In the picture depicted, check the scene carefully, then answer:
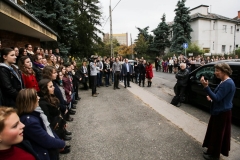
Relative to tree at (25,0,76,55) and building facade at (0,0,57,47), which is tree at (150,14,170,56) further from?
building facade at (0,0,57,47)

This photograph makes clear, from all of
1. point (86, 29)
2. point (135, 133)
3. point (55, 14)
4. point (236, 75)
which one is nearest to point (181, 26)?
point (86, 29)

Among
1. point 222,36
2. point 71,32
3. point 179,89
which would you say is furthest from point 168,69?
point 222,36

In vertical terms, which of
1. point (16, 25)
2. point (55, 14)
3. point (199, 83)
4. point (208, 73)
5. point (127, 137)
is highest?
point (55, 14)

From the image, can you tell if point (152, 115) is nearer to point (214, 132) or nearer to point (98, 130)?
point (98, 130)

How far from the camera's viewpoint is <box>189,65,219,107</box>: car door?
6.26 meters

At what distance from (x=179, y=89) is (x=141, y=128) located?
3.24m

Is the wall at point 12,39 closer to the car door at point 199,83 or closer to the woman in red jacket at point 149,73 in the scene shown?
the woman in red jacket at point 149,73

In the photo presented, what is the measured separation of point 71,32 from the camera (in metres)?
14.0

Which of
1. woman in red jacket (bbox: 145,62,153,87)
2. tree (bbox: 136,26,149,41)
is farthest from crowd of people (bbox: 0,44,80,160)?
tree (bbox: 136,26,149,41)

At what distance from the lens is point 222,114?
11.1 ft

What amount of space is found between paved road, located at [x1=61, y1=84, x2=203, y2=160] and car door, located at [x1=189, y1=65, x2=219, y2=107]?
1.86 m

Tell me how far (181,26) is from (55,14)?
93.1ft

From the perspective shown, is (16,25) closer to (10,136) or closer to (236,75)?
(10,136)

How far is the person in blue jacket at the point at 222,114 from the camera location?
3297 mm
